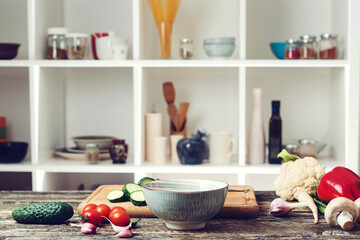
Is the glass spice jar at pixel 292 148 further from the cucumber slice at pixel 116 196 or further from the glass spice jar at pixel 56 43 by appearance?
the cucumber slice at pixel 116 196

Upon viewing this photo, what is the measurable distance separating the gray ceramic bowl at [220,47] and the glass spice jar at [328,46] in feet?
1.49

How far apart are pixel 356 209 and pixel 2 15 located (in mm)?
2479

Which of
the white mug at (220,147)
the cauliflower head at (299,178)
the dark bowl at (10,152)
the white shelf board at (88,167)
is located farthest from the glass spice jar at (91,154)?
the cauliflower head at (299,178)

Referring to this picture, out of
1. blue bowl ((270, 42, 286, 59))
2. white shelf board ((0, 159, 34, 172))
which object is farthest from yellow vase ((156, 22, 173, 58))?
white shelf board ((0, 159, 34, 172))

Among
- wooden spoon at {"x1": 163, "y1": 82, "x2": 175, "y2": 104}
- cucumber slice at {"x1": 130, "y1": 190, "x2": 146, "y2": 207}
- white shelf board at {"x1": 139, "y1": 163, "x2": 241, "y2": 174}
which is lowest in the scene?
white shelf board at {"x1": 139, "y1": 163, "x2": 241, "y2": 174}

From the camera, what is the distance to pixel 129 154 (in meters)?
2.85

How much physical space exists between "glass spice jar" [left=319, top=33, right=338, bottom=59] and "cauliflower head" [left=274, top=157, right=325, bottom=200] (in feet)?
4.31

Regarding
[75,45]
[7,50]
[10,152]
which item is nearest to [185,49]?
[75,45]

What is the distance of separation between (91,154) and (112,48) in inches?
21.8

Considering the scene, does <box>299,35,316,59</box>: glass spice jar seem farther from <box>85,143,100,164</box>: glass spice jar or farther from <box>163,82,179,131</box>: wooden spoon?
<box>85,143,100,164</box>: glass spice jar

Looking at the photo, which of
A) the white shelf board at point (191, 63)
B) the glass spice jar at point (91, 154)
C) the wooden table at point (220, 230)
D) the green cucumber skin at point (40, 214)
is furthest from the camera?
the glass spice jar at point (91, 154)

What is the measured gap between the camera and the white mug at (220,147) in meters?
2.51

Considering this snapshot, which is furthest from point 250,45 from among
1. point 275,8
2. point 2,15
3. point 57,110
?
point 2,15

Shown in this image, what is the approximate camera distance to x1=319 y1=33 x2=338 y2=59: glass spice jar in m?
2.46
